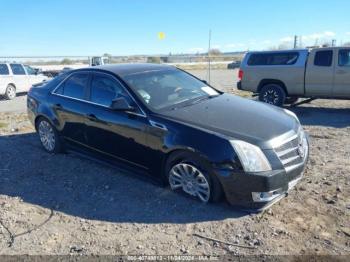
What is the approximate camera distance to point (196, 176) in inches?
171

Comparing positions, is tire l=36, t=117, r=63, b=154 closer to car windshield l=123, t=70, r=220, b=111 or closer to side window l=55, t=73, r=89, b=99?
side window l=55, t=73, r=89, b=99

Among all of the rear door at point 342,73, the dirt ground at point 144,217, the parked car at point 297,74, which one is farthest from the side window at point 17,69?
the rear door at point 342,73

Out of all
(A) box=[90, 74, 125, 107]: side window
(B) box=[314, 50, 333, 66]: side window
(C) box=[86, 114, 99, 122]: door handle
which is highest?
(B) box=[314, 50, 333, 66]: side window

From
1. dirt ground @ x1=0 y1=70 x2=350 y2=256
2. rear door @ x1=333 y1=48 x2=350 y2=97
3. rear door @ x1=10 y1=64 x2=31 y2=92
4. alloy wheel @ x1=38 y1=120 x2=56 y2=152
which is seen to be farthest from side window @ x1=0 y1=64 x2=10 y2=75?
rear door @ x1=333 y1=48 x2=350 y2=97

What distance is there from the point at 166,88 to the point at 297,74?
669 centimetres

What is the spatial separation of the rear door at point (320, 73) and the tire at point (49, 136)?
7.45 meters

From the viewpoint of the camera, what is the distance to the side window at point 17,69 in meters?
16.1

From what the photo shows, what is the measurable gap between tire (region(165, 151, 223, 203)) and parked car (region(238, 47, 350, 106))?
24.4ft

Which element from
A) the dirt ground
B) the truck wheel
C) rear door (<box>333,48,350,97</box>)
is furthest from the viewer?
the truck wheel


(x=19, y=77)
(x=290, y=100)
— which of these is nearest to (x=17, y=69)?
(x=19, y=77)

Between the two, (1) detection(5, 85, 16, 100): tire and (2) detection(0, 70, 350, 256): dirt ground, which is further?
(1) detection(5, 85, 16, 100): tire

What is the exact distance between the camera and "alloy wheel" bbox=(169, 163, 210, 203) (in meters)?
4.31

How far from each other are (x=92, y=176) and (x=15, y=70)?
12.6 meters

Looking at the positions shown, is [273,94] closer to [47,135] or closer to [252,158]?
[47,135]
